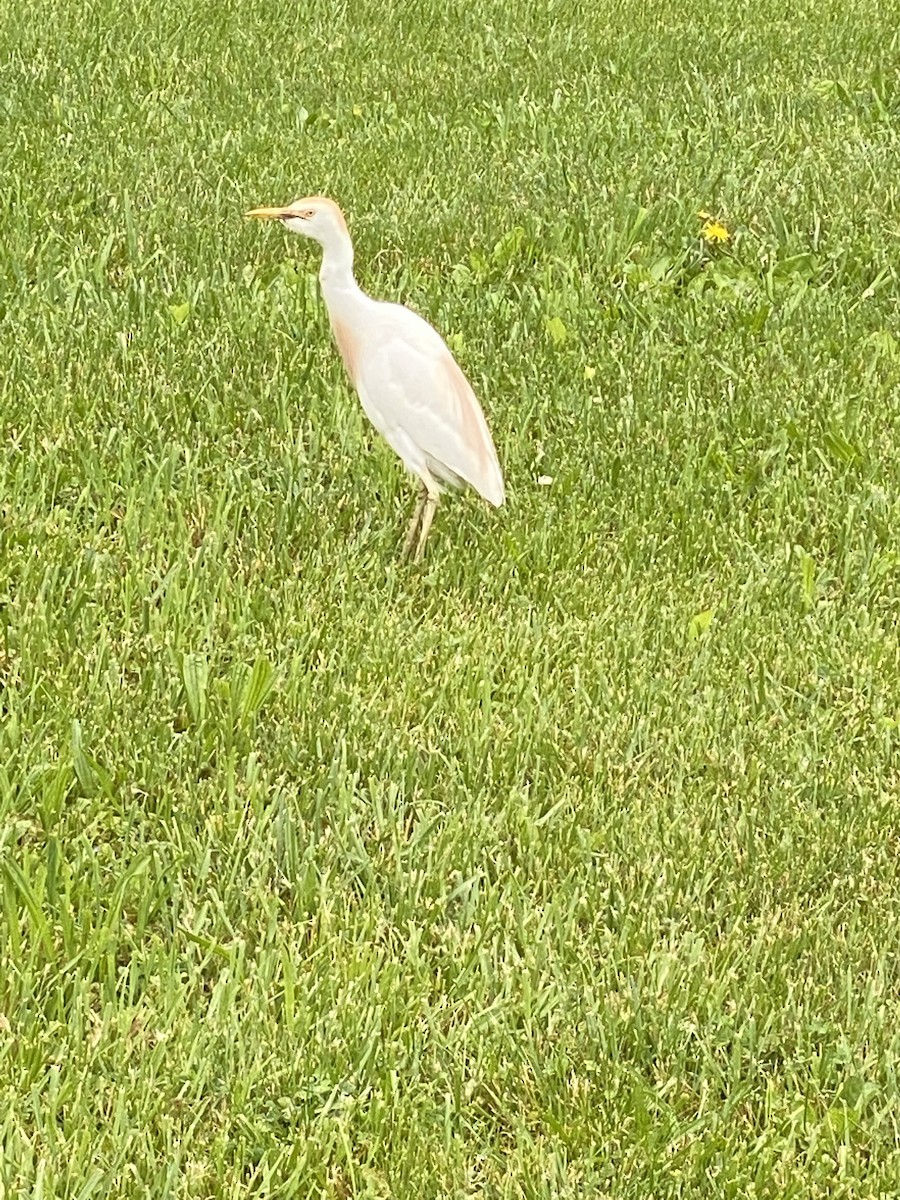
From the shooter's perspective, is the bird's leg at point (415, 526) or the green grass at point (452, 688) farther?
the bird's leg at point (415, 526)

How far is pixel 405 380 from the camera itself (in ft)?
12.3

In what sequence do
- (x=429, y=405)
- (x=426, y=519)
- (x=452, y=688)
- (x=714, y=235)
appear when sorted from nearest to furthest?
(x=452, y=688) < (x=429, y=405) < (x=426, y=519) < (x=714, y=235)

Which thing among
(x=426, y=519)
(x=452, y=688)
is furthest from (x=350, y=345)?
(x=452, y=688)

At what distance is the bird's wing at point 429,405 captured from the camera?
375cm

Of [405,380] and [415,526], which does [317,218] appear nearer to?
[405,380]

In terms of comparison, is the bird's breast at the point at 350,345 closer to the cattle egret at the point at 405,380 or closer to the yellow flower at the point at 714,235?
the cattle egret at the point at 405,380

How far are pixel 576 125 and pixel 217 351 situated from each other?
8.92ft

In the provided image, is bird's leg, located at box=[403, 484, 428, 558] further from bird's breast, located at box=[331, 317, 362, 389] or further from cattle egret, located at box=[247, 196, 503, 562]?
bird's breast, located at box=[331, 317, 362, 389]

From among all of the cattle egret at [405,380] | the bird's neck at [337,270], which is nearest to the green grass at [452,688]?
the cattle egret at [405,380]

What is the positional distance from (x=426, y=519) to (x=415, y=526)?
64 millimetres

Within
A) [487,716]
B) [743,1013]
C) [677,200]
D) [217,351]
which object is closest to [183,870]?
[487,716]

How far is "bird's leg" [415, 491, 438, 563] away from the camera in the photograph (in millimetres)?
3846

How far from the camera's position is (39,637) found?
3551 mm

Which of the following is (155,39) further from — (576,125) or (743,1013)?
(743,1013)
